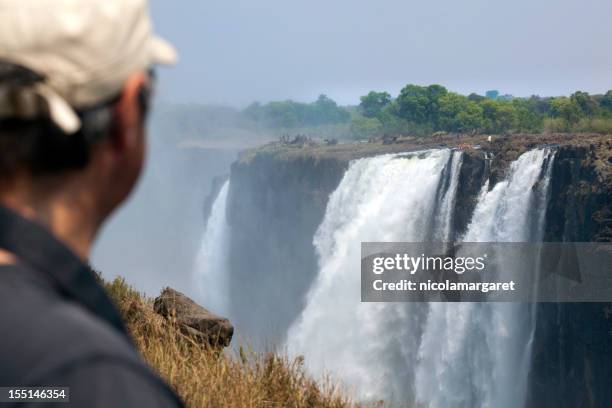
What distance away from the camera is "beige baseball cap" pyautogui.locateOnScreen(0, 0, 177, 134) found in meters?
1.17

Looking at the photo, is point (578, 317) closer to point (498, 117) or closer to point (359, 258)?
point (359, 258)

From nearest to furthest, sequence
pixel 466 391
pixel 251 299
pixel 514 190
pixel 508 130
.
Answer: pixel 514 190 < pixel 466 391 < pixel 508 130 < pixel 251 299

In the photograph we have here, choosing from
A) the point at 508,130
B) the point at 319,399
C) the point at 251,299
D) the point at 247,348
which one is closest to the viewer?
the point at 319,399

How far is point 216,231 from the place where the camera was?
69.2m

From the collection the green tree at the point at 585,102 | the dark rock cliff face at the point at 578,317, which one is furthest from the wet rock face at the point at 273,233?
the dark rock cliff face at the point at 578,317

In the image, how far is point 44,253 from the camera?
1145 mm

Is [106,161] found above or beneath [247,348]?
above

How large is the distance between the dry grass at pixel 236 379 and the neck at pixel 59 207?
462 cm

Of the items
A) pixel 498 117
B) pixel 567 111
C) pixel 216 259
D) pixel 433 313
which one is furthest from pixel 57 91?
pixel 216 259

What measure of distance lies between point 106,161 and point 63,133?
92mm

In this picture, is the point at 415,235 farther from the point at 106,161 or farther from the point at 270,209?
the point at 106,161

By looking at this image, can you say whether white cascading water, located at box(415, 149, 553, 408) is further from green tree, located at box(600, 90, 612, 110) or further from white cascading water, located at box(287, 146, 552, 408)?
green tree, located at box(600, 90, 612, 110)

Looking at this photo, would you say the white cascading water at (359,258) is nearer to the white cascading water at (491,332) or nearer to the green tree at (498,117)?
the white cascading water at (491,332)

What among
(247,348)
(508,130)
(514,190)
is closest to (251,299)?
(508,130)
